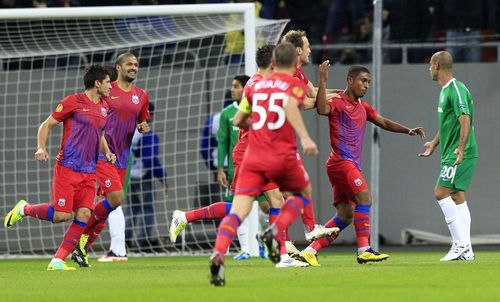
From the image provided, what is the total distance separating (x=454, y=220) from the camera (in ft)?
42.2

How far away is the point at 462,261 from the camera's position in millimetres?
12555

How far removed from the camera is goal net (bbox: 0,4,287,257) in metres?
17.7

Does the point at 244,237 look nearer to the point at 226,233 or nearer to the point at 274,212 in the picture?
the point at 274,212

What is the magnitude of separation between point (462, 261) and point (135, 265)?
3.52m

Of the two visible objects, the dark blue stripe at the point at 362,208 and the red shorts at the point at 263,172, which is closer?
the red shorts at the point at 263,172

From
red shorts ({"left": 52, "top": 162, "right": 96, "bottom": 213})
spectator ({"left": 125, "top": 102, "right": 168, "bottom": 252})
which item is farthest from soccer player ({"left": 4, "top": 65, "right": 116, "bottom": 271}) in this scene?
spectator ({"left": 125, "top": 102, "right": 168, "bottom": 252})

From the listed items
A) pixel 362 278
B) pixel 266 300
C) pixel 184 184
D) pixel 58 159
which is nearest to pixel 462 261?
pixel 362 278

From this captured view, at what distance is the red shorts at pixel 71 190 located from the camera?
1241 centimetres

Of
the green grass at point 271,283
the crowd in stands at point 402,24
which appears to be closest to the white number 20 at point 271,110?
the green grass at point 271,283

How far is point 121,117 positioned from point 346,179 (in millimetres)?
3193

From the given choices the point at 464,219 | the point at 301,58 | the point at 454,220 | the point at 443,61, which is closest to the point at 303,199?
the point at 301,58

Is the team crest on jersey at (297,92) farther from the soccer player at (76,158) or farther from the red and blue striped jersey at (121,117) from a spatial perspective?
the red and blue striped jersey at (121,117)

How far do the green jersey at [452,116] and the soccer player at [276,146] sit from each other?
350 centimetres

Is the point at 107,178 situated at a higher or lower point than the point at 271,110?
lower
